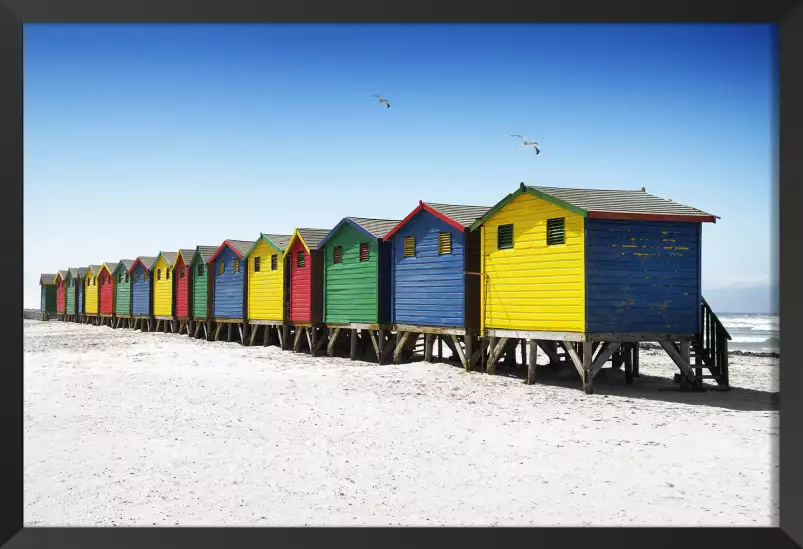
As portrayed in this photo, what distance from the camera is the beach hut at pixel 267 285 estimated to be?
29531mm

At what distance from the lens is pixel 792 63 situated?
606 centimetres

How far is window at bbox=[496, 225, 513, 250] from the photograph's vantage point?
17953mm

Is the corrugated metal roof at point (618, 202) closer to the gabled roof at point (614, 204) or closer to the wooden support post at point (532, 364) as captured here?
the gabled roof at point (614, 204)

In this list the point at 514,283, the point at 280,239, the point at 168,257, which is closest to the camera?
the point at 514,283

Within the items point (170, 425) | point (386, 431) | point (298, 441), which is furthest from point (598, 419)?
point (170, 425)

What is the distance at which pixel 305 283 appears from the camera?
27.5 m

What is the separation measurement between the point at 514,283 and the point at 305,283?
1155 cm

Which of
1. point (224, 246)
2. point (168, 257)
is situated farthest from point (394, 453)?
point (168, 257)

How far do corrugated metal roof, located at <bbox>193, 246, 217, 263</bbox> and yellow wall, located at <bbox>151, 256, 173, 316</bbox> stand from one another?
5430mm

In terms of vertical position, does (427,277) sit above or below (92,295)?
above

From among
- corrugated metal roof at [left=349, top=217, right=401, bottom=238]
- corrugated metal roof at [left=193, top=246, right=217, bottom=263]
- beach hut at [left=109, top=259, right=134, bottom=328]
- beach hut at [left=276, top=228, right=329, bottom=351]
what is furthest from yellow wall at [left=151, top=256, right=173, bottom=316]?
corrugated metal roof at [left=349, top=217, right=401, bottom=238]

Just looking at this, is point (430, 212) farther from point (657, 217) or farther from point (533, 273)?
point (657, 217)

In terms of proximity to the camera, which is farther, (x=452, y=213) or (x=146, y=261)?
(x=146, y=261)

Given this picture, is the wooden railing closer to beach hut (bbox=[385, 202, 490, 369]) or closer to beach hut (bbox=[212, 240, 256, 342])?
beach hut (bbox=[385, 202, 490, 369])
